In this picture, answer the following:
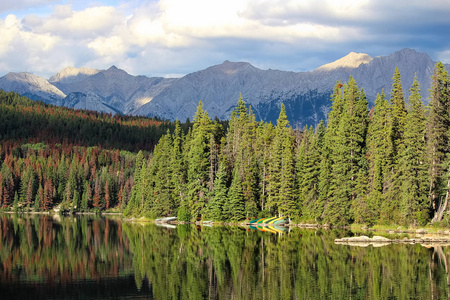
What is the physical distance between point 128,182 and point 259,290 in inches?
5901

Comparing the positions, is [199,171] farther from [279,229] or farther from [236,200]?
[279,229]

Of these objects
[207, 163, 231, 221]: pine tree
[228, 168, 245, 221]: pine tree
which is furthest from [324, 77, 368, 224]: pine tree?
[207, 163, 231, 221]: pine tree

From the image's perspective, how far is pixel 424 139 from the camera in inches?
3765

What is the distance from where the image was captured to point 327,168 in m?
110

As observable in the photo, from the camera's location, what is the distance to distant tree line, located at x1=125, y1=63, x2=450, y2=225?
90875 millimetres

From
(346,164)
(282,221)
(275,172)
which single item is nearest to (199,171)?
(275,172)

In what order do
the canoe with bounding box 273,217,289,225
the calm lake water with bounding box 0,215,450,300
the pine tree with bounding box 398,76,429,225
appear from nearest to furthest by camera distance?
the calm lake water with bounding box 0,215,450,300 < the pine tree with bounding box 398,76,429,225 < the canoe with bounding box 273,217,289,225

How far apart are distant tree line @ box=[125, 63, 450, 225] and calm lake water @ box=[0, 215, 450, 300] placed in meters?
14.9

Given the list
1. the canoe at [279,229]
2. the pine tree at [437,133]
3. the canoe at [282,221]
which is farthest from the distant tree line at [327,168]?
the canoe at [279,229]

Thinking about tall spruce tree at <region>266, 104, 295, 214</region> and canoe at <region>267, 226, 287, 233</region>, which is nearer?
canoe at <region>267, 226, 287, 233</region>

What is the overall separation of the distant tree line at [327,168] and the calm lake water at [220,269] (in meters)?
14.9

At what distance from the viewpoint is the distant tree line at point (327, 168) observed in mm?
90875

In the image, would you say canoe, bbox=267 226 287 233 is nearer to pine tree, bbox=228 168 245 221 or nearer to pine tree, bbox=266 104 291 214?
pine tree, bbox=266 104 291 214

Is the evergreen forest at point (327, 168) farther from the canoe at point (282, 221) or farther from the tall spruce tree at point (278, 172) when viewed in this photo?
the canoe at point (282, 221)
